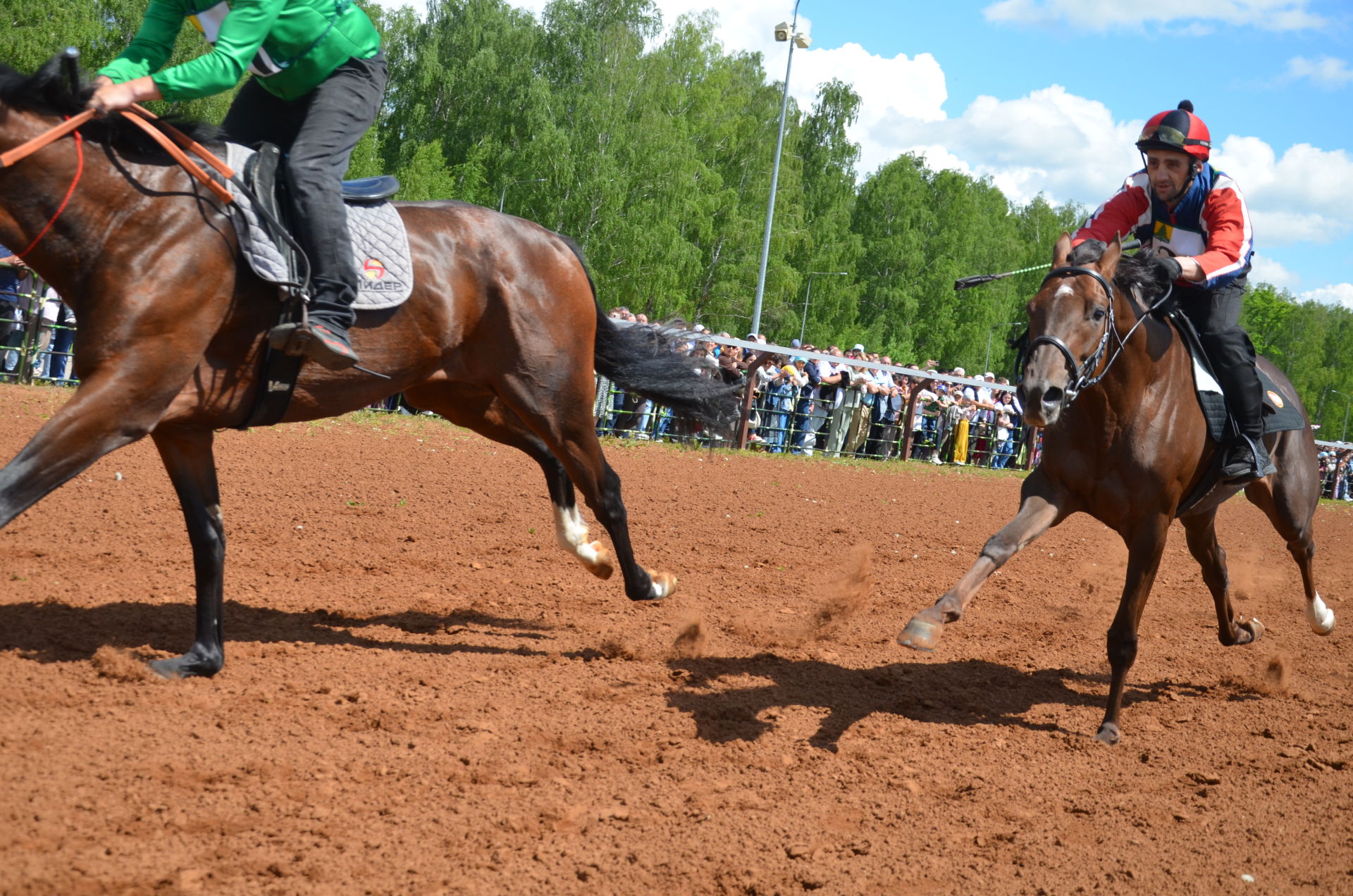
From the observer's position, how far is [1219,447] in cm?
574

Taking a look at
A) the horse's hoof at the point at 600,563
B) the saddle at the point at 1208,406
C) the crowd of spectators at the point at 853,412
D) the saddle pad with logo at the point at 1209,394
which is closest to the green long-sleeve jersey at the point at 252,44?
the horse's hoof at the point at 600,563

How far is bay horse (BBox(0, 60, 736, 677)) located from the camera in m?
3.93

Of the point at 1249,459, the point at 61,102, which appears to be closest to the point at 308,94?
the point at 61,102

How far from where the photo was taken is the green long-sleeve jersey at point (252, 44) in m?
4.04

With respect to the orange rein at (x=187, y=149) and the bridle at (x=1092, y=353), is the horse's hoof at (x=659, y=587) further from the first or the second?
the orange rein at (x=187, y=149)

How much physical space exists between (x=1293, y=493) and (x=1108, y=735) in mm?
2795

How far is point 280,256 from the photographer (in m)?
4.32

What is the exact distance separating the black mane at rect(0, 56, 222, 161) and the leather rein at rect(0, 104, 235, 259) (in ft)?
0.13

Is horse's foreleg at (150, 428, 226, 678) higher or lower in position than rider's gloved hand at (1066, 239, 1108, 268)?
lower

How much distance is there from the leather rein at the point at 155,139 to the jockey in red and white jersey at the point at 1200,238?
3.76 metres

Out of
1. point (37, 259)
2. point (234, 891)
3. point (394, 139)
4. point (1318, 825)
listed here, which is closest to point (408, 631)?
point (37, 259)

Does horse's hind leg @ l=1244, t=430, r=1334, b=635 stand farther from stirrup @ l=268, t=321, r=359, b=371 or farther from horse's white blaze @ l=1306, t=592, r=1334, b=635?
stirrup @ l=268, t=321, r=359, b=371

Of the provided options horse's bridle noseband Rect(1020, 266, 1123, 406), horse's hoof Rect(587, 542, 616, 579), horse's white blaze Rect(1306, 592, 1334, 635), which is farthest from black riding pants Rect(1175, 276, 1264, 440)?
horse's hoof Rect(587, 542, 616, 579)

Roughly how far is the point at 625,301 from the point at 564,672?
1322 inches
